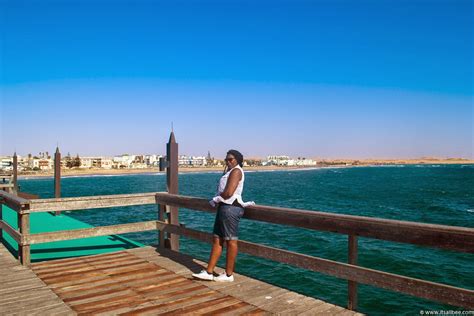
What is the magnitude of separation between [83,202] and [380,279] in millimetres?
5042

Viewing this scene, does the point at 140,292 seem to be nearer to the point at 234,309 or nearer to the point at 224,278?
the point at 224,278

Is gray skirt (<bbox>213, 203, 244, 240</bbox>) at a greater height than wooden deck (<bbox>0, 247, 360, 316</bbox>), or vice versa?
gray skirt (<bbox>213, 203, 244, 240</bbox>)

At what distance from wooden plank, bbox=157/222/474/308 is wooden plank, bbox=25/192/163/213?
8.64ft

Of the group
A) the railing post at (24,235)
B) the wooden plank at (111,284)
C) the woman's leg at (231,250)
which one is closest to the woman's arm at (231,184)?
the woman's leg at (231,250)

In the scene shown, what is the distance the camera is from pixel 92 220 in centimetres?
2381

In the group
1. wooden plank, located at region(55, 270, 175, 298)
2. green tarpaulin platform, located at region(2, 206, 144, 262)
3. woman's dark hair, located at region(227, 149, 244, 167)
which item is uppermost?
woman's dark hair, located at region(227, 149, 244, 167)

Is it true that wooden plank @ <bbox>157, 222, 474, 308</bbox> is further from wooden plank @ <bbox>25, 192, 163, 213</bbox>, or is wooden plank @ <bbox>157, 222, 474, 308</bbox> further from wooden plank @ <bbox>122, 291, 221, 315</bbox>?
wooden plank @ <bbox>25, 192, 163, 213</bbox>

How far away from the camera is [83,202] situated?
6766mm

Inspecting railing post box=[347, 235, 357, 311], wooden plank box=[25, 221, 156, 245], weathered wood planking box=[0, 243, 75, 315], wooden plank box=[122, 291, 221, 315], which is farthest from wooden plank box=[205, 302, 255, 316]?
wooden plank box=[25, 221, 156, 245]

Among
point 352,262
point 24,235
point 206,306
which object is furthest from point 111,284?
point 352,262

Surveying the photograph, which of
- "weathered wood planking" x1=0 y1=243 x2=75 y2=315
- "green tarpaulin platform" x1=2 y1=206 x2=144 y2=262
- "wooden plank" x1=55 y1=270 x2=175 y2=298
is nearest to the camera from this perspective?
"weathered wood planking" x1=0 y1=243 x2=75 y2=315

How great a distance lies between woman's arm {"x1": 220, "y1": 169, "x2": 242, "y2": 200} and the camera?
5109 millimetres

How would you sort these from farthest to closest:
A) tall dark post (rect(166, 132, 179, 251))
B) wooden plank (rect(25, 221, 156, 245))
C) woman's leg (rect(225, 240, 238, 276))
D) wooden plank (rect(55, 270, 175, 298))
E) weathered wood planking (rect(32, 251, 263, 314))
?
tall dark post (rect(166, 132, 179, 251))
wooden plank (rect(25, 221, 156, 245))
woman's leg (rect(225, 240, 238, 276))
wooden plank (rect(55, 270, 175, 298))
weathered wood planking (rect(32, 251, 263, 314))

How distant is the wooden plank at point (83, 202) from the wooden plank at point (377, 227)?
8.86 feet
